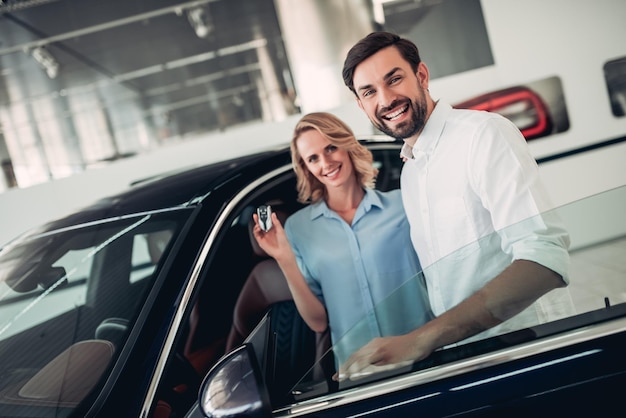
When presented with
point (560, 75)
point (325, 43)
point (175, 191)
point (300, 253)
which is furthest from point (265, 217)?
point (560, 75)

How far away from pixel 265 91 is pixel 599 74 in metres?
2.38

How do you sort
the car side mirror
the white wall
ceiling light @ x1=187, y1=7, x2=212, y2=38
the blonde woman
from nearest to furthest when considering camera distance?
the car side mirror < the blonde woman < the white wall < ceiling light @ x1=187, y1=7, x2=212, y2=38

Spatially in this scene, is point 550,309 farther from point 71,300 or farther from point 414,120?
point 71,300

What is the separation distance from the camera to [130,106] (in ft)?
15.0

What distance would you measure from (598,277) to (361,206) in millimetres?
972

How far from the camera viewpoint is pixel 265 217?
1.86m

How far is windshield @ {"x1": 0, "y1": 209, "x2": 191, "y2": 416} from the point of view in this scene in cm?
134

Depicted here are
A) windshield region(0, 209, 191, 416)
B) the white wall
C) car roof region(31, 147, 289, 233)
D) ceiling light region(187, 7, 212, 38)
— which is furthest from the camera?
ceiling light region(187, 7, 212, 38)

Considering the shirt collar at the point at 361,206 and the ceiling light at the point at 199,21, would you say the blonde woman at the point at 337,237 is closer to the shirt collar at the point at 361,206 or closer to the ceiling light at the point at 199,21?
the shirt collar at the point at 361,206

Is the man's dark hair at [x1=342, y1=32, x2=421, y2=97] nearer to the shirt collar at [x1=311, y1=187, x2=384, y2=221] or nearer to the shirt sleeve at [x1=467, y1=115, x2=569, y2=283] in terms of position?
the shirt sleeve at [x1=467, y1=115, x2=569, y2=283]

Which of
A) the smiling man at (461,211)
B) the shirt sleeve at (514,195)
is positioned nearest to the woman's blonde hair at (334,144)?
the smiling man at (461,211)

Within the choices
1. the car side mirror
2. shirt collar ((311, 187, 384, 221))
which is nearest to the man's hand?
the car side mirror

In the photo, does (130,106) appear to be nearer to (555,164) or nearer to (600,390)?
(555,164)

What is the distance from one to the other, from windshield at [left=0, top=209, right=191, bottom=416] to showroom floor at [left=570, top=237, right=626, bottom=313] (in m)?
1.03
